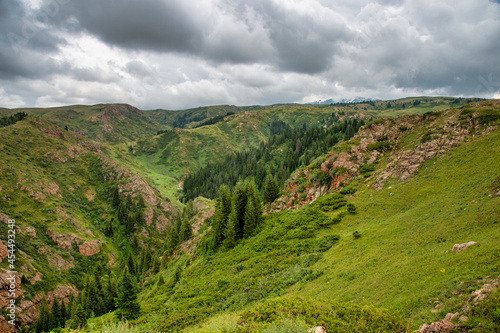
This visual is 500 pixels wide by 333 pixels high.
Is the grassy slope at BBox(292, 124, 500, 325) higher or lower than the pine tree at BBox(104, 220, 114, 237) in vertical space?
higher

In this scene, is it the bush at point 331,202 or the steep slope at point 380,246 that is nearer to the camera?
the steep slope at point 380,246

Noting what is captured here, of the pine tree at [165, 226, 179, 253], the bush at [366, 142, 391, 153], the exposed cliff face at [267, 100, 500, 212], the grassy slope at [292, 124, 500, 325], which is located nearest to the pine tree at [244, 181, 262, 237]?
the exposed cliff face at [267, 100, 500, 212]

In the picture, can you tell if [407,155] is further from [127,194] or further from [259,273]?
[127,194]

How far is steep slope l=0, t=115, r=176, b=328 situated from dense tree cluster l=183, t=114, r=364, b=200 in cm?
4145

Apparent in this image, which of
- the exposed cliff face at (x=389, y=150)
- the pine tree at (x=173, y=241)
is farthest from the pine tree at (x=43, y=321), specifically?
the exposed cliff face at (x=389, y=150)

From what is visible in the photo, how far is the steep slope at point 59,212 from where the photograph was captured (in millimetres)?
64312

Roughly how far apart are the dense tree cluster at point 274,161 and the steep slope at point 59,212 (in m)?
41.5

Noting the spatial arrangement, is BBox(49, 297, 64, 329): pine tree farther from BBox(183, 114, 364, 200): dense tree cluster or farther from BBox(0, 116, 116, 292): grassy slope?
BBox(183, 114, 364, 200): dense tree cluster

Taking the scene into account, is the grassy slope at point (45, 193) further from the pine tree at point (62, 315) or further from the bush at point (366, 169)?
the bush at point (366, 169)

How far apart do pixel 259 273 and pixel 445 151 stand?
37942mm

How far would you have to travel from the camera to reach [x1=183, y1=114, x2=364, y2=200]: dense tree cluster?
5463 inches

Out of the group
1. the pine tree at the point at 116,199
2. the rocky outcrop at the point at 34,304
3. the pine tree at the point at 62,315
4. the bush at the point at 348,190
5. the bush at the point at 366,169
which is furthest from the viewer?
the pine tree at the point at 116,199

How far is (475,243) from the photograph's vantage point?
15383 millimetres

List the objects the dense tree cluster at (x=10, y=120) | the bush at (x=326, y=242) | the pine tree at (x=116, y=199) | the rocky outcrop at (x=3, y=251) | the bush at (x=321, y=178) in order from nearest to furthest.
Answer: the bush at (x=326, y=242) < the bush at (x=321, y=178) < the rocky outcrop at (x=3, y=251) < the pine tree at (x=116, y=199) < the dense tree cluster at (x=10, y=120)
